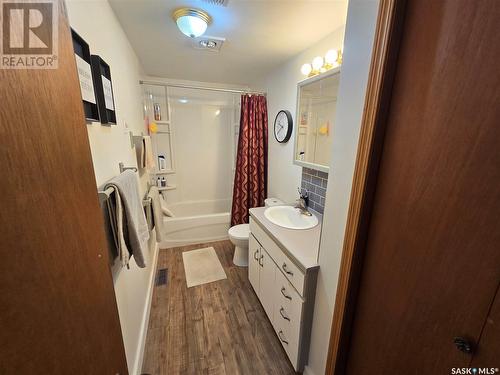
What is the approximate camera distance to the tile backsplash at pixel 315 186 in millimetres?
Result: 1769

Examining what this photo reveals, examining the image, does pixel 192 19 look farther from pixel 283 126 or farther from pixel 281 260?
pixel 281 260

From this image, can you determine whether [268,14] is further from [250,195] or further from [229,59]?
[250,195]

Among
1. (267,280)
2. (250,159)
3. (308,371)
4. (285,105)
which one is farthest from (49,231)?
(250,159)

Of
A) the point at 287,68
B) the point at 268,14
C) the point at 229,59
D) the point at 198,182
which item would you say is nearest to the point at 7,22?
the point at 268,14

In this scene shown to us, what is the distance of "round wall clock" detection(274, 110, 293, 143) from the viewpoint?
2.14 metres

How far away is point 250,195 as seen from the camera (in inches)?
112

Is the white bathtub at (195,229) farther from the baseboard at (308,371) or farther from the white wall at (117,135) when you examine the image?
the baseboard at (308,371)

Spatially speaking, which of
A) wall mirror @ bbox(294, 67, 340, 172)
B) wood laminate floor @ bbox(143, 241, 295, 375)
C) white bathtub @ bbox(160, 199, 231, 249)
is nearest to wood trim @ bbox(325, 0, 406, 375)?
wood laminate floor @ bbox(143, 241, 295, 375)

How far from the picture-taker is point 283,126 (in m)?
2.25

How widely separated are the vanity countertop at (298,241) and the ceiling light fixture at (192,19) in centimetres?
148

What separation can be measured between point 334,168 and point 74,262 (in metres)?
1.01

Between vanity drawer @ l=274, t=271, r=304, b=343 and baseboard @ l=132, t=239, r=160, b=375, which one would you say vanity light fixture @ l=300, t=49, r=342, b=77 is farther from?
baseboard @ l=132, t=239, r=160, b=375

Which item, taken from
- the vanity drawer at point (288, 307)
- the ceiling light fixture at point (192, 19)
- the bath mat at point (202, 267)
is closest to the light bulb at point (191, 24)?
the ceiling light fixture at point (192, 19)

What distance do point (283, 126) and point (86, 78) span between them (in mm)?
1759
